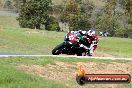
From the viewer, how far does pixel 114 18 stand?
348ft

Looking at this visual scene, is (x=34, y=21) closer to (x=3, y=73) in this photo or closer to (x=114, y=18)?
(x=114, y=18)

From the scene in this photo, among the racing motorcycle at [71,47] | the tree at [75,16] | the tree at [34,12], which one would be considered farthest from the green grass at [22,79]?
the tree at [75,16]

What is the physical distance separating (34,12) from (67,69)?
7531cm

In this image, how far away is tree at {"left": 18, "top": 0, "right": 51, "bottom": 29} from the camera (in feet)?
295

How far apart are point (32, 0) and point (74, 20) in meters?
18.7

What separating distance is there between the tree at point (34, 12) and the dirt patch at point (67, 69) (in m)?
69.9

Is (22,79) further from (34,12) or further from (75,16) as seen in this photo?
(75,16)

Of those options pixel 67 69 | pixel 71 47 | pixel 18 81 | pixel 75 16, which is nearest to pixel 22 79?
pixel 18 81

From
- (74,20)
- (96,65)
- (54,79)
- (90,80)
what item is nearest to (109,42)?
(96,65)

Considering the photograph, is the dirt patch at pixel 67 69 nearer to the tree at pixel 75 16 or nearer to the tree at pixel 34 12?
the tree at pixel 34 12

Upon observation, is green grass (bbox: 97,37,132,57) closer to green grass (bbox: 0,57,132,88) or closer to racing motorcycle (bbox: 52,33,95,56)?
racing motorcycle (bbox: 52,33,95,56)

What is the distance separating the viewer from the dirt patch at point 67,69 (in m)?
16.7

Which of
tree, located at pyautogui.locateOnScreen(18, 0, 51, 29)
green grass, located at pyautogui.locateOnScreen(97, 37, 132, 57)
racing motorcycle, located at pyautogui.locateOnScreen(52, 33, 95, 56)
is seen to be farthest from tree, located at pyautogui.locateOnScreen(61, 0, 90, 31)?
racing motorcycle, located at pyautogui.locateOnScreen(52, 33, 95, 56)

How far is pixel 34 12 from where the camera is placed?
92.8 metres
